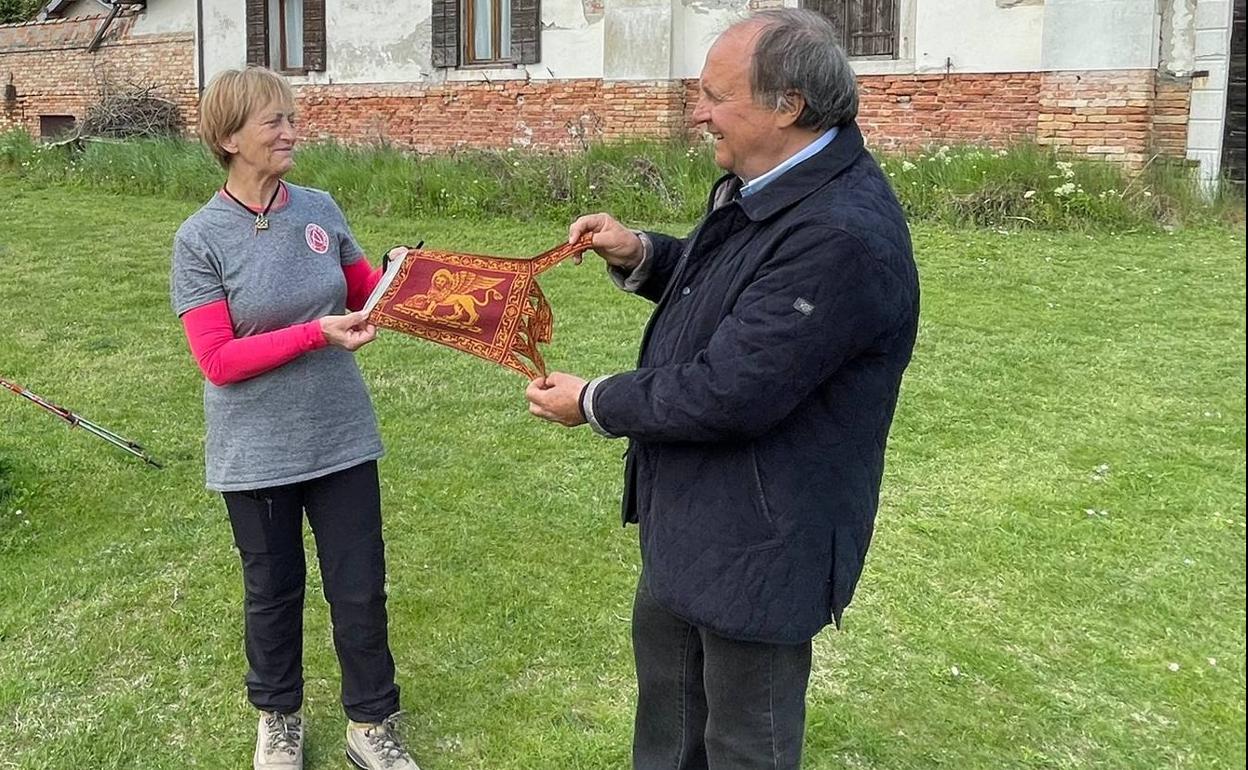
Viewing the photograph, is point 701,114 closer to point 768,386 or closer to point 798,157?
point 798,157

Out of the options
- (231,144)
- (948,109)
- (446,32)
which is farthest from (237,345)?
(446,32)

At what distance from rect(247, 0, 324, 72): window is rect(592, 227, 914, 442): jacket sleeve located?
16941 mm

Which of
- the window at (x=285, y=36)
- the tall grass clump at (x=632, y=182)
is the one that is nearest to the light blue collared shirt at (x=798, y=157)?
the tall grass clump at (x=632, y=182)

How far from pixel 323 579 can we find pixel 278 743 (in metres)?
0.51

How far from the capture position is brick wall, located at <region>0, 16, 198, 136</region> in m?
19.3

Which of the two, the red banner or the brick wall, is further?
the brick wall

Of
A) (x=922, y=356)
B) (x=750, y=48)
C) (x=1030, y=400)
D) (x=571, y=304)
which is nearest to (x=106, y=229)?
(x=571, y=304)

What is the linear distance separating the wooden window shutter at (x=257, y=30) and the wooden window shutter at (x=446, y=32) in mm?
3318

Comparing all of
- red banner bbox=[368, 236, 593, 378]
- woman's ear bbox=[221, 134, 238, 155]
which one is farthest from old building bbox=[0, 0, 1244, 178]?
woman's ear bbox=[221, 134, 238, 155]

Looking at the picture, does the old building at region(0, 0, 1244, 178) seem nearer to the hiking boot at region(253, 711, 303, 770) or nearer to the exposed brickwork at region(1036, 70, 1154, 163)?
the exposed brickwork at region(1036, 70, 1154, 163)

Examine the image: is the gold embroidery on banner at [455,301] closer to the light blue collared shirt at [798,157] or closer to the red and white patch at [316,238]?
the red and white patch at [316,238]

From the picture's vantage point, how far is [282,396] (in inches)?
113

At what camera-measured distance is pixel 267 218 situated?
Answer: 2869 mm

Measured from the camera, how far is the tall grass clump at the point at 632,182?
10367 millimetres
